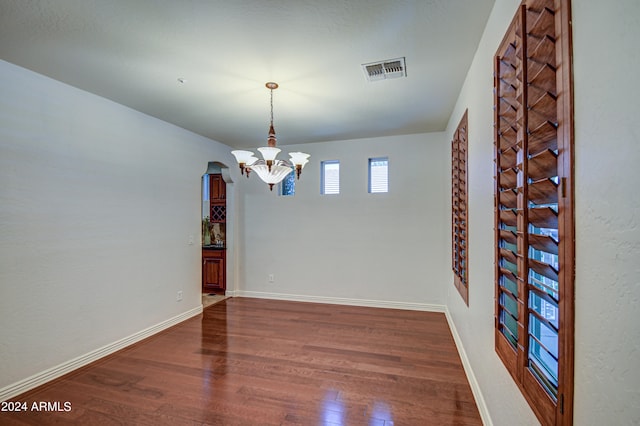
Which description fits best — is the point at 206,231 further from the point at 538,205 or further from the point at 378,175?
the point at 538,205

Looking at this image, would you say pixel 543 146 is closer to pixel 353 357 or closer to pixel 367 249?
pixel 353 357

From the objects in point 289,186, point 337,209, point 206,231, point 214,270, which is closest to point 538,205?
point 337,209

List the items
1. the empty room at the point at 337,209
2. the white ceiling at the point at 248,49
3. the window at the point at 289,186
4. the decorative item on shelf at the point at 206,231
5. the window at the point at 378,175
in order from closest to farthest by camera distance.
A: the empty room at the point at 337,209, the white ceiling at the point at 248,49, the window at the point at 378,175, the window at the point at 289,186, the decorative item on shelf at the point at 206,231

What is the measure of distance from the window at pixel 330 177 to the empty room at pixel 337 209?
6 cm

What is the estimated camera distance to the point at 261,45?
214 centimetres

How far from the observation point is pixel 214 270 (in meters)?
5.71

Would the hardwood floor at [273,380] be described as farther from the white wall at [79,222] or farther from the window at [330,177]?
the window at [330,177]

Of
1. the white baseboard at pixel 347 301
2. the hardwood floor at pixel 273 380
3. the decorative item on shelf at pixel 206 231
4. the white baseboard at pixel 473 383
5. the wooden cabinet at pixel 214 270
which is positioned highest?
the decorative item on shelf at pixel 206 231

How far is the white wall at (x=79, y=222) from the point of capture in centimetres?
247

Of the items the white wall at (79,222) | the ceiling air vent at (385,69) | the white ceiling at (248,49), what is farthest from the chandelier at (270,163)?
the white wall at (79,222)

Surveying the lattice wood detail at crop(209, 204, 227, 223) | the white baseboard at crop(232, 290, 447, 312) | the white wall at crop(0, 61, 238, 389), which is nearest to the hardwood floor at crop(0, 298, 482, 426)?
the white wall at crop(0, 61, 238, 389)

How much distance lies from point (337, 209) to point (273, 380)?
9.35 ft

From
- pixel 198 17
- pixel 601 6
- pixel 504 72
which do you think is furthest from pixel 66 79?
pixel 601 6

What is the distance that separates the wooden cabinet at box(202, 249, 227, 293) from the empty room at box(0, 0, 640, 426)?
3.61ft
